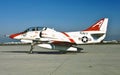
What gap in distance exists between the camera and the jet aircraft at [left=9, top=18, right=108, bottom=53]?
83.9 feet

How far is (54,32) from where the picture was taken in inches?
1019

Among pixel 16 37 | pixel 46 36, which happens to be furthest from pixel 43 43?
pixel 16 37

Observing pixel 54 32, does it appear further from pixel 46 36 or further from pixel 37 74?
pixel 37 74

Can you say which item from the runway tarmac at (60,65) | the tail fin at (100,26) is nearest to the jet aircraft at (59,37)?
the tail fin at (100,26)

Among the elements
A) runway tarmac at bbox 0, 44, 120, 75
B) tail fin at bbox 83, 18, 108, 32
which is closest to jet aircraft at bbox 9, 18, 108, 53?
tail fin at bbox 83, 18, 108, 32

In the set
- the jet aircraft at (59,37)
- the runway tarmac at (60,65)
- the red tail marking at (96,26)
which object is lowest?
the runway tarmac at (60,65)

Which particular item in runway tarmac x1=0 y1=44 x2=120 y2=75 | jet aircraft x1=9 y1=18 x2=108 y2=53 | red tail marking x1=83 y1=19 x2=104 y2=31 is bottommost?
runway tarmac x1=0 y1=44 x2=120 y2=75

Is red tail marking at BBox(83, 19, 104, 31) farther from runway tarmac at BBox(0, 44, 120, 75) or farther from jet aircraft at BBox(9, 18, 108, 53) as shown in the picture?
runway tarmac at BBox(0, 44, 120, 75)

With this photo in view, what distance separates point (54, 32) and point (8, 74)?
14.6m

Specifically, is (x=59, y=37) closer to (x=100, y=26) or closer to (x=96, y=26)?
(x=96, y=26)

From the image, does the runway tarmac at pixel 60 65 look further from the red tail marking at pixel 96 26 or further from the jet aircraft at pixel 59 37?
the red tail marking at pixel 96 26

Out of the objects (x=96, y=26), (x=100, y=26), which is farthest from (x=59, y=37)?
(x=100, y=26)

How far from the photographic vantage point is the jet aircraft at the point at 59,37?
2556 centimetres

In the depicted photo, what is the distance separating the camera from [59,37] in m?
25.9
